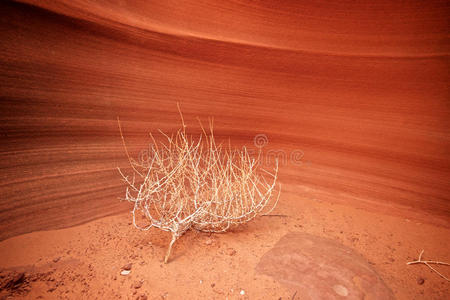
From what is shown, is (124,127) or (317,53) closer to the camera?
(124,127)

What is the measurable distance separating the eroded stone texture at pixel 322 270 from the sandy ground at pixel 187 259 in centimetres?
5

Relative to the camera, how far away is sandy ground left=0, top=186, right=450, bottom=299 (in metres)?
1.02

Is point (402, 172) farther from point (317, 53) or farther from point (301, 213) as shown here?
point (317, 53)

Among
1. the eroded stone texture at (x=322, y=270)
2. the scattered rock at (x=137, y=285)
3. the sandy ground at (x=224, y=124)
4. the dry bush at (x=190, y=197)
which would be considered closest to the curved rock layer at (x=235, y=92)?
the sandy ground at (x=224, y=124)

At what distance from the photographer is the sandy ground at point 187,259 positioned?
1017mm

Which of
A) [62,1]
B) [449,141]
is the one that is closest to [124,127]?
[62,1]

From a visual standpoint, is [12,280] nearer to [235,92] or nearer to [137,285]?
[137,285]

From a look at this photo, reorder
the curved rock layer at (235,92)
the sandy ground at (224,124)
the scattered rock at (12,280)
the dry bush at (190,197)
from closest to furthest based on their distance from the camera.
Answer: the scattered rock at (12,280)
the sandy ground at (224,124)
the dry bush at (190,197)
the curved rock layer at (235,92)

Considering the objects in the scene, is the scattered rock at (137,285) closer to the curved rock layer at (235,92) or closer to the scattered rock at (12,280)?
the scattered rock at (12,280)

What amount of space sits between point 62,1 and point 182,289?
5.84 ft

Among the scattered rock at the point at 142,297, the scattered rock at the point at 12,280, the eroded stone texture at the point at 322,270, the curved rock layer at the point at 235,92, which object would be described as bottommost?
the scattered rock at the point at 12,280

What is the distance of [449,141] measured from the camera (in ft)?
6.16

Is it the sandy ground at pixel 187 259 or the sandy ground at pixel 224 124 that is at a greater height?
the sandy ground at pixel 224 124

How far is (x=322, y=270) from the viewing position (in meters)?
1.14
